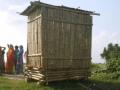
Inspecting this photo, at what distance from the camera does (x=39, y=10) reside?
51.2 ft

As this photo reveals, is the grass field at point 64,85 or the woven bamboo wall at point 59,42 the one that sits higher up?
the woven bamboo wall at point 59,42

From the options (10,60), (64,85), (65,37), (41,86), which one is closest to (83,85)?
(64,85)

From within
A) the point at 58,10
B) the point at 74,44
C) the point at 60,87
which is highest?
the point at 58,10

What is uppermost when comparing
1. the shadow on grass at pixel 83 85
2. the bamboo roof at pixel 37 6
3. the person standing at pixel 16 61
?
the bamboo roof at pixel 37 6

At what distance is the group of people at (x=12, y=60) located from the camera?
22.9 metres

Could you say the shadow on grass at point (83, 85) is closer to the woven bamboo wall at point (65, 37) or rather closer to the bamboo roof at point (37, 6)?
the woven bamboo wall at point (65, 37)

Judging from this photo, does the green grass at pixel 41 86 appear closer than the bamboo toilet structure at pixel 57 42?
Yes

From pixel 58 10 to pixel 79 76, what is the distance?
353cm

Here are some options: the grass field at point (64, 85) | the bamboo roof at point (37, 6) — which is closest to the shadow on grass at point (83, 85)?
the grass field at point (64, 85)

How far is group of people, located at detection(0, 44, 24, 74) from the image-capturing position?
22.9 m

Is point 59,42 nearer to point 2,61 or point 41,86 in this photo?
point 41,86

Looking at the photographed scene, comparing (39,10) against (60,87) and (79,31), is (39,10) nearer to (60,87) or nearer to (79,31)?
(79,31)

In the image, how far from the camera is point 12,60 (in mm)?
23328

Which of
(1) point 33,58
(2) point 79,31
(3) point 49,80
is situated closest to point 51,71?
(3) point 49,80
